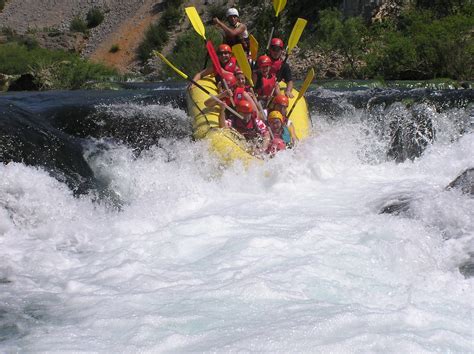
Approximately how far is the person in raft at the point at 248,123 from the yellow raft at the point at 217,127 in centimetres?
9

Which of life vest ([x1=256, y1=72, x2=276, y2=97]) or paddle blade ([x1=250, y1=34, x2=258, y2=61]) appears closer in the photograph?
life vest ([x1=256, y1=72, x2=276, y2=97])

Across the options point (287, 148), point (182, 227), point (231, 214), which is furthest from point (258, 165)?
point (182, 227)

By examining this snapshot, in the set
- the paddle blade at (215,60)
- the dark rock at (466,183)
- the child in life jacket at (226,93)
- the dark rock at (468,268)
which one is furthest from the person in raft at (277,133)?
the dark rock at (468,268)

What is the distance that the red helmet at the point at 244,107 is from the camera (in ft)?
19.7

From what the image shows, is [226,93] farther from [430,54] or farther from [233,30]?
[430,54]

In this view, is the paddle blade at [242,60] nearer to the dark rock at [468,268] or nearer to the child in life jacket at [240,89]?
the child in life jacket at [240,89]

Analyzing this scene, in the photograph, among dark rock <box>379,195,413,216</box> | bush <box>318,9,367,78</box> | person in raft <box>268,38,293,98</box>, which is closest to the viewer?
dark rock <box>379,195,413,216</box>

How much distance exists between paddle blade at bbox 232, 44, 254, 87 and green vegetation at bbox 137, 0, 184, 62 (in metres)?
18.0

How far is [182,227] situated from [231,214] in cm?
45

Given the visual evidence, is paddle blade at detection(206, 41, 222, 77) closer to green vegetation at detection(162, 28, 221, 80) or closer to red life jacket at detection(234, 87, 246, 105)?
red life jacket at detection(234, 87, 246, 105)

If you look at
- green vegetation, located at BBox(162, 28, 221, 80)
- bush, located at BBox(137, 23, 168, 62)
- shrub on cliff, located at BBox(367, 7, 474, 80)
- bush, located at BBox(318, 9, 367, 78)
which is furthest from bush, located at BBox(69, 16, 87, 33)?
shrub on cliff, located at BBox(367, 7, 474, 80)

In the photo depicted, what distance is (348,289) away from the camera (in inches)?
125

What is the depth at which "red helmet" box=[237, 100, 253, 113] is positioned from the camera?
19.7 feet

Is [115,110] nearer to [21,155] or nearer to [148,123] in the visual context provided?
[148,123]
